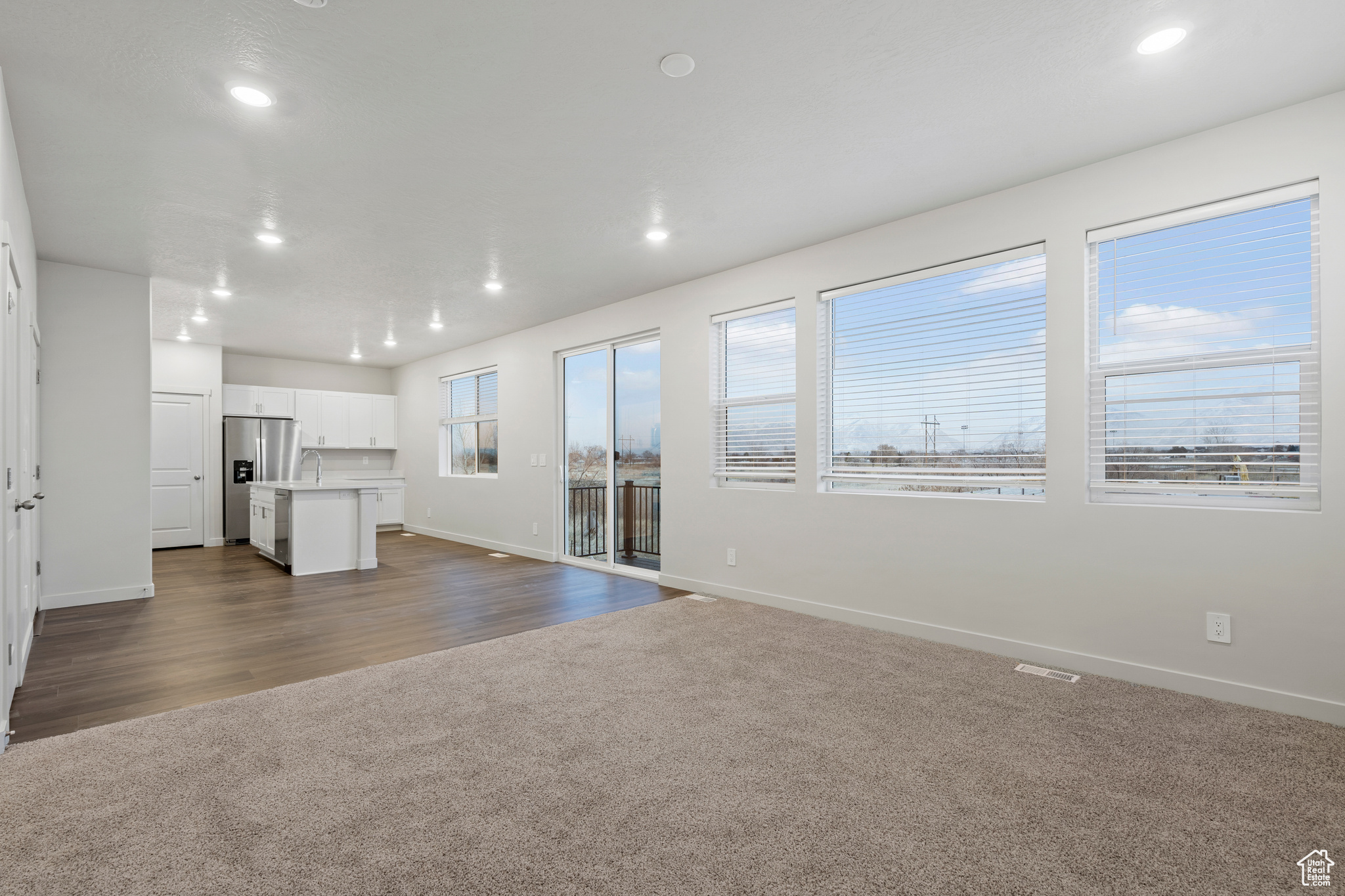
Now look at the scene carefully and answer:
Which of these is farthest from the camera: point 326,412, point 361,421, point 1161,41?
point 361,421

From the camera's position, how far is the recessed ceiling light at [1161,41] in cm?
216

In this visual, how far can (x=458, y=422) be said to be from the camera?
8.23 meters

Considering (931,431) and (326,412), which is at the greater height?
(326,412)

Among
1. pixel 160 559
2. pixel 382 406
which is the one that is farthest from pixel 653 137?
pixel 382 406

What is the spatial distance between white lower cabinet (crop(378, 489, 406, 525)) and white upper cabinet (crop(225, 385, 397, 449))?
2.30ft

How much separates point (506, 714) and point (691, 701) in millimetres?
774

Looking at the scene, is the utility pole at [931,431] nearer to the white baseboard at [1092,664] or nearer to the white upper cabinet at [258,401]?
the white baseboard at [1092,664]

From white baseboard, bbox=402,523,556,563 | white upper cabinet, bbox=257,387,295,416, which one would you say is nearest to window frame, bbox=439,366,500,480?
white baseboard, bbox=402,523,556,563

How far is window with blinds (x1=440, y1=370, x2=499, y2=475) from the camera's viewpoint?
25.1 ft

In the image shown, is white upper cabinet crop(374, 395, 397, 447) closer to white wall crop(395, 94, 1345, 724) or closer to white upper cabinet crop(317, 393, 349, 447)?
white upper cabinet crop(317, 393, 349, 447)

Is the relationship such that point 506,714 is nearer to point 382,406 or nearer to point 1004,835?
point 1004,835

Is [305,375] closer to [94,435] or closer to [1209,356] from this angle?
[94,435]

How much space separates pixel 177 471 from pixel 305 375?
6.85 feet

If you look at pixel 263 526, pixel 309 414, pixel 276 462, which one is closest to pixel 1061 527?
pixel 263 526
